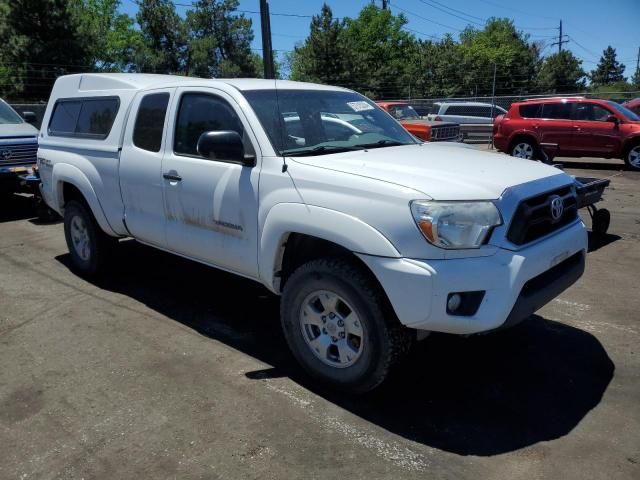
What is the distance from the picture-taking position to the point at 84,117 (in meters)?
5.50

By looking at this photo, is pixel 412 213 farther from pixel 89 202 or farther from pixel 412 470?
pixel 89 202

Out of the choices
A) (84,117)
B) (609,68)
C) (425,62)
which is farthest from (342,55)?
(609,68)

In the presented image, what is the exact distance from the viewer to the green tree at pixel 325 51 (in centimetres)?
5044

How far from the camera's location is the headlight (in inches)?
113

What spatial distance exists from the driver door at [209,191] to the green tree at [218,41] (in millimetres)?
55200

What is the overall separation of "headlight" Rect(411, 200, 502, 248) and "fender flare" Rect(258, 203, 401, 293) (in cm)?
21

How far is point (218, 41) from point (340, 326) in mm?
61730

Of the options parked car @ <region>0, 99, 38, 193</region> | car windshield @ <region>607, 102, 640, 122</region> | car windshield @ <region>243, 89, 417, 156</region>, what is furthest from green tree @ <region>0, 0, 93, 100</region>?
car windshield @ <region>243, 89, 417, 156</region>

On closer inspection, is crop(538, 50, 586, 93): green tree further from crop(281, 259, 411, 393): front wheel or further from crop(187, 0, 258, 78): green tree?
crop(281, 259, 411, 393): front wheel

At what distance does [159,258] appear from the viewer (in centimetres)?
660

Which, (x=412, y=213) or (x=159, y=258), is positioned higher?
(x=412, y=213)

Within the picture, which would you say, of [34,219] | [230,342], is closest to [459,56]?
[34,219]

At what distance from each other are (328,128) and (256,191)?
2.71 ft

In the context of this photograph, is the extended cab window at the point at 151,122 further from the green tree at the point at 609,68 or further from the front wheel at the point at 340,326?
the green tree at the point at 609,68
